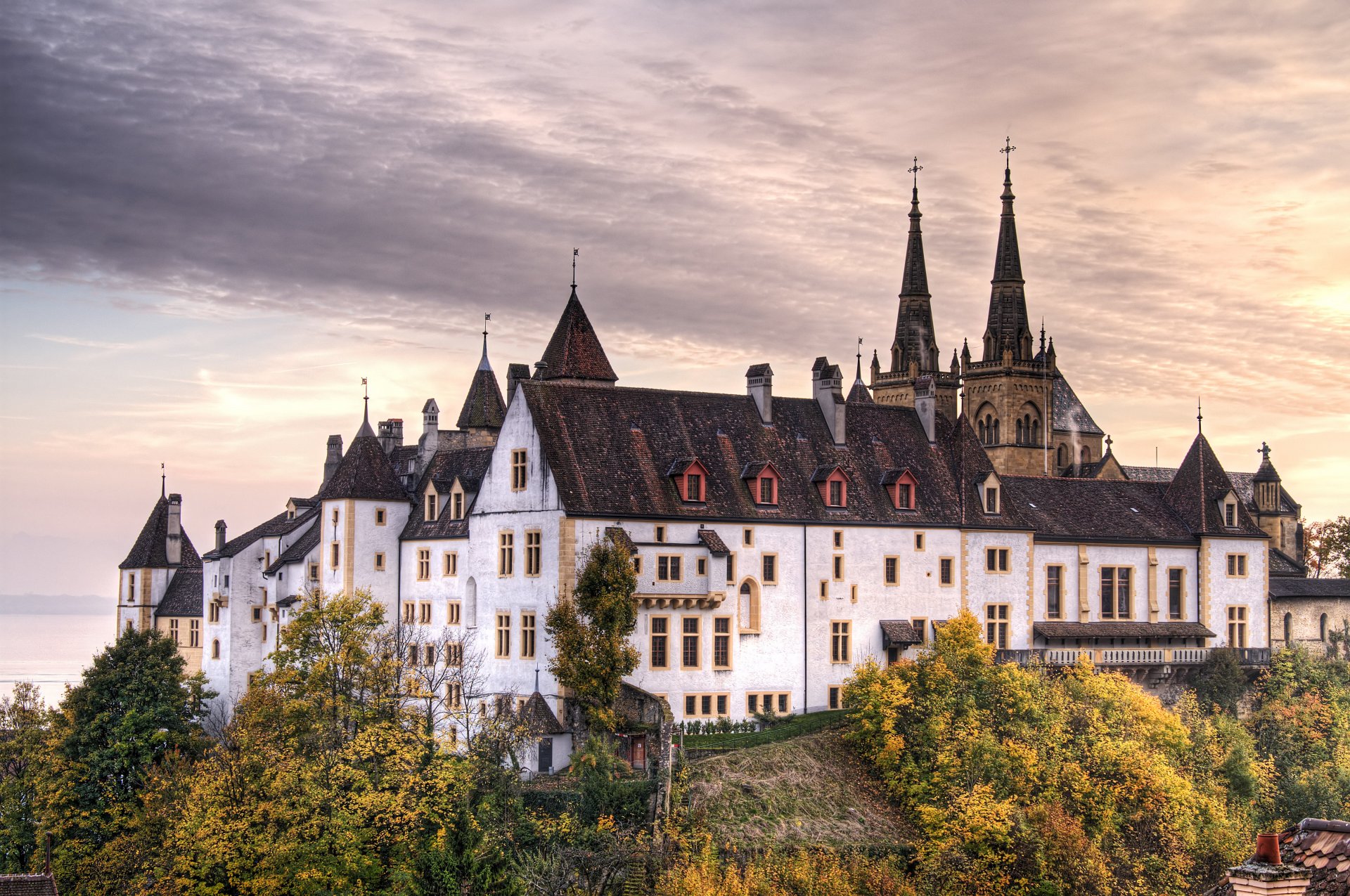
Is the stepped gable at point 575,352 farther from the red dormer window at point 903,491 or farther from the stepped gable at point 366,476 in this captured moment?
the red dormer window at point 903,491

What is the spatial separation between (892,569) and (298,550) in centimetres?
2908

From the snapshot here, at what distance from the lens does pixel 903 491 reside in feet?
232

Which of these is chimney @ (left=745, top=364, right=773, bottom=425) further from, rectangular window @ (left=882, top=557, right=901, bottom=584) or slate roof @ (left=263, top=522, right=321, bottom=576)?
slate roof @ (left=263, top=522, right=321, bottom=576)

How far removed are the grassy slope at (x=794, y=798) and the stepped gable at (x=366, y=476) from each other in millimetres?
23110

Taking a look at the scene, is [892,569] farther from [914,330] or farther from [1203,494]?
[914,330]

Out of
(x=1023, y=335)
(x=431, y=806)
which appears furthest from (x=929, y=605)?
(x=1023, y=335)

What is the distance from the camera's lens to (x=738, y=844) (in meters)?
56.1

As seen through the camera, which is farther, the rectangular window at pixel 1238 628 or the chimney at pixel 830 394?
the rectangular window at pixel 1238 628

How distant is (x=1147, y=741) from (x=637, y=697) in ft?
66.1

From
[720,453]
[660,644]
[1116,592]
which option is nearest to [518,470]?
[720,453]

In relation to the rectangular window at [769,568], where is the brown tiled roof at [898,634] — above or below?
below

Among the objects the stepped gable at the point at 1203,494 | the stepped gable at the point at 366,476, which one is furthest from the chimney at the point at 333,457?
the stepped gable at the point at 1203,494

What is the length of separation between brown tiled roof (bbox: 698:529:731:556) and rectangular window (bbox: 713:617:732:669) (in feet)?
8.58

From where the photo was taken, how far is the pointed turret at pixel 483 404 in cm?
8712
